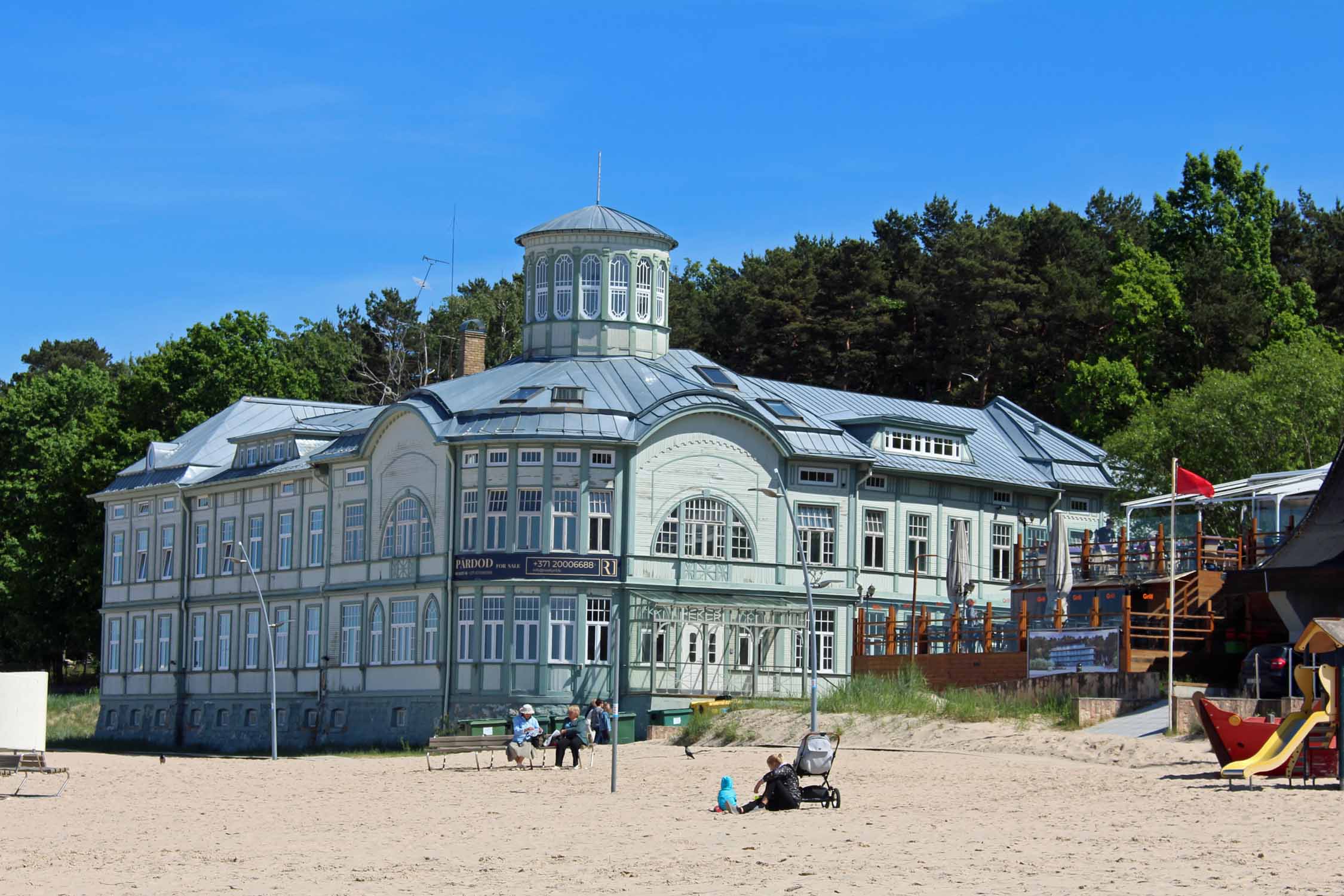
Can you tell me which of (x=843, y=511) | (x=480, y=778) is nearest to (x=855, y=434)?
(x=843, y=511)

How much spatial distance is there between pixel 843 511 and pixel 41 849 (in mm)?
32618

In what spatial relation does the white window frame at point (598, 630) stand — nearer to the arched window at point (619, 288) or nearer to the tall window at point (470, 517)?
the tall window at point (470, 517)

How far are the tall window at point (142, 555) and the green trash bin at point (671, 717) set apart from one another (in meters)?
23.7

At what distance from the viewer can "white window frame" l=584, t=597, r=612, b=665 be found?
53.4 metres

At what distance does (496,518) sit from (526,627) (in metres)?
2.81

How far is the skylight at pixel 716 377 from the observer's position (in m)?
58.0

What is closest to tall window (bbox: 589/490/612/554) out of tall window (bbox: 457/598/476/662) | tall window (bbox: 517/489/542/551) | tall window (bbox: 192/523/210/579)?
tall window (bbox: 517/489/542/551)

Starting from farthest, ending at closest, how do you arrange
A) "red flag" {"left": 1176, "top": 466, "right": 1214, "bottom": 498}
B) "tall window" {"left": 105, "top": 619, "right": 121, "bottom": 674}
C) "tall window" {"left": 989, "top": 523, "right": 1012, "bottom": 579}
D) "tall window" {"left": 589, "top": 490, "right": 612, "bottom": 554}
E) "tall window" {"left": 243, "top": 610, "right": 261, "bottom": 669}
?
"tall window" {"left": 105, "top": 619, "right": 121, "bottom": 674} < "tall window" {"left": 243, "top": 610, "right": 261, "bottom": 669} < "tall window" {"left": 989, "top": 523, "right": 1012, "bottom": 579} < "tall window" {"left": 589, "top": 490, "right": 612, "bottom": 554} < "red flag" {"left": 1176, "top": 466, "right": 1214, "bottom": 498}

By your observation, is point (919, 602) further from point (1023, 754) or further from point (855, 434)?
point (1023, 754)

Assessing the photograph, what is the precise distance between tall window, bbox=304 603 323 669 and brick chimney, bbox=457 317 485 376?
10.1m

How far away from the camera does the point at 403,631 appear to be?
56000 millimetres

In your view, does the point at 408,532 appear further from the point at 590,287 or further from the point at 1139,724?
the point at 1139,724

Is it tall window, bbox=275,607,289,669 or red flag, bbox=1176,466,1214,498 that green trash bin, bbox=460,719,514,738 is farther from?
red flag, bbox=1176,466,1214,498

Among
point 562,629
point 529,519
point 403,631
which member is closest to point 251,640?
point 403,631
